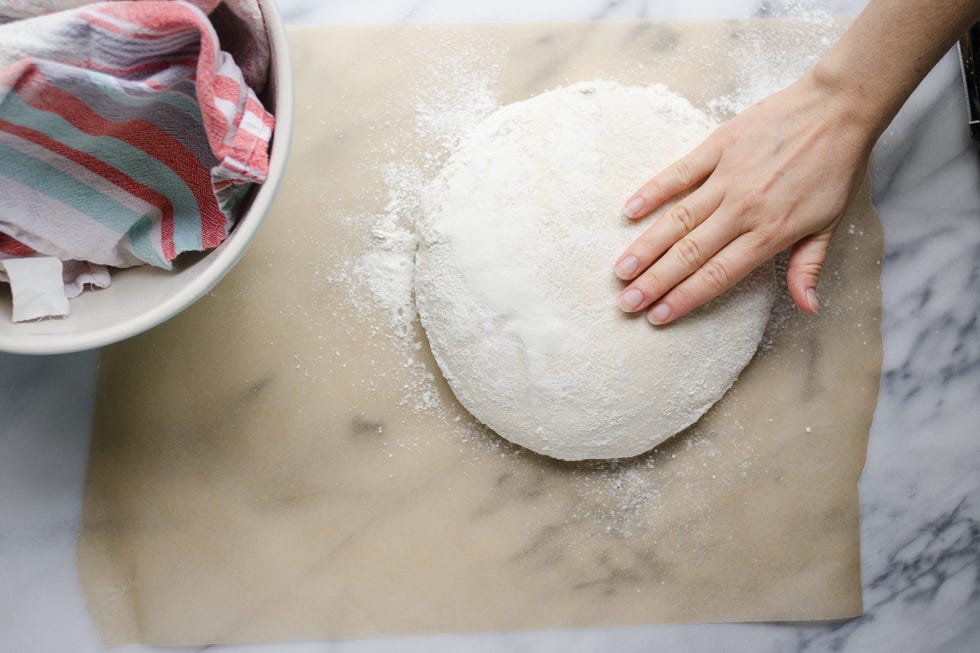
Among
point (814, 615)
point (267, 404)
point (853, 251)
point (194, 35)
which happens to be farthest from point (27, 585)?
point (853, 251)

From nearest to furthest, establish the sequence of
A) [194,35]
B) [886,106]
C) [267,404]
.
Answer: [194,35], [886,106], [267,404]

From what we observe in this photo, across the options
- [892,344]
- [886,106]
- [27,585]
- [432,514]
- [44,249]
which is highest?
[886,106]

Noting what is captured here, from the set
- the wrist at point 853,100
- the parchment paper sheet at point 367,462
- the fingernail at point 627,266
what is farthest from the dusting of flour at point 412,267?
the fingernail at point 627,266

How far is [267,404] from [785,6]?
70 cm

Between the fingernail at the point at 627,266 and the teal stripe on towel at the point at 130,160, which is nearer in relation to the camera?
the teal stripe on towel at the point at 130,160

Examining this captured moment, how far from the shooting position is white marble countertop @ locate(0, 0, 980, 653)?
80 cm

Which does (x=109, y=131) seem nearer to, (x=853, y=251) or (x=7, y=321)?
(x=7, y=321)

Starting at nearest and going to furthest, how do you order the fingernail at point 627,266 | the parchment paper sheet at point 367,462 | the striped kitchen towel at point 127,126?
the striped kitchen towel at point 127,126 < the fingernail at point 627,266 < the parchment paper sheet at point 367,462

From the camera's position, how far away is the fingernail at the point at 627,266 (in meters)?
0.69

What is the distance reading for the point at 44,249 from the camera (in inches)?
23.3

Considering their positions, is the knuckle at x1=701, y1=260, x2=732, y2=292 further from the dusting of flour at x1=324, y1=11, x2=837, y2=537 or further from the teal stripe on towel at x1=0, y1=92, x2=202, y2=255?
the teal stripe on towel at x1=0, y1=92, x2=202, y2=255

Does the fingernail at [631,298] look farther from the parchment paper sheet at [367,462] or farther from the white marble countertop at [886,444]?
the white marble countertop at [886,444]

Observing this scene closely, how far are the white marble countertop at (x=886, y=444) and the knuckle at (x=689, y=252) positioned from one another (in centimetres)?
27

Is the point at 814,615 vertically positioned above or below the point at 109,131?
below
